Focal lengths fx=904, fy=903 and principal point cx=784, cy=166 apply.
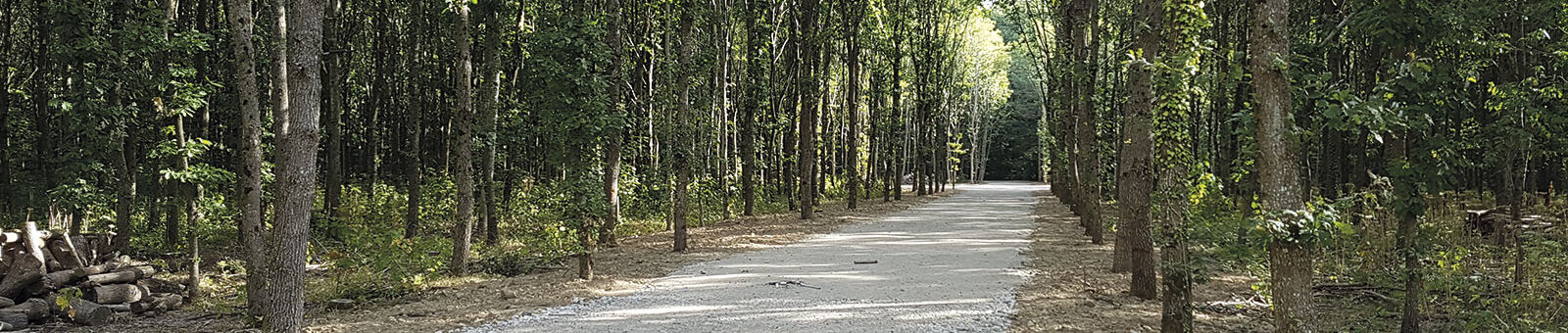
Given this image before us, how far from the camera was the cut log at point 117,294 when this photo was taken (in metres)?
9.92

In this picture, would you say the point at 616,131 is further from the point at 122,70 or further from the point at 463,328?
the point at 122,70

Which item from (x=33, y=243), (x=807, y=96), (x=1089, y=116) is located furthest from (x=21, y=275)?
(x=1089, y=116)

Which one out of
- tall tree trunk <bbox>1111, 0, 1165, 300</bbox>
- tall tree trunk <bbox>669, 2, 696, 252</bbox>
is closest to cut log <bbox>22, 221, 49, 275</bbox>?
tall tree trunk <bbox>669, 2, 696, 252</bbox>

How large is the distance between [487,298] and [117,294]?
14.4 feet

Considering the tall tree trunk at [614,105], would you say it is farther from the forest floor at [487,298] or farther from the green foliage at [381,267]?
the green foliage at [381,267]

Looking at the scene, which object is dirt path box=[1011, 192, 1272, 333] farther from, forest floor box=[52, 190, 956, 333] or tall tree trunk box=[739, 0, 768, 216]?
tall tree trunk box=[739, 0, 768, 216]

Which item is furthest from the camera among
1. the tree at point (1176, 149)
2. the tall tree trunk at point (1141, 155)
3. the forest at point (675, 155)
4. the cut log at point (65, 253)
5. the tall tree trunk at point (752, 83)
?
the tall tree trunk at point (752, 83)

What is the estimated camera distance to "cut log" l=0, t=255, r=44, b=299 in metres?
9.71

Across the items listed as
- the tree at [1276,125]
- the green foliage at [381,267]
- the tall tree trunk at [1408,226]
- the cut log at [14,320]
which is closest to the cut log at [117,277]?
the cut log at [14,320]

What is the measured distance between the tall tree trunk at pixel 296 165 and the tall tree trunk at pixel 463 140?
3412mm

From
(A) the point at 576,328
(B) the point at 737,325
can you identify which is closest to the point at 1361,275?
(B) the point at 737,325

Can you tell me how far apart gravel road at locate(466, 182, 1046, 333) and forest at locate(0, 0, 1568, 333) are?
0.71 metres

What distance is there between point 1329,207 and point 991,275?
646cm

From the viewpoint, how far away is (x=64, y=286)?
10227 millimetres
